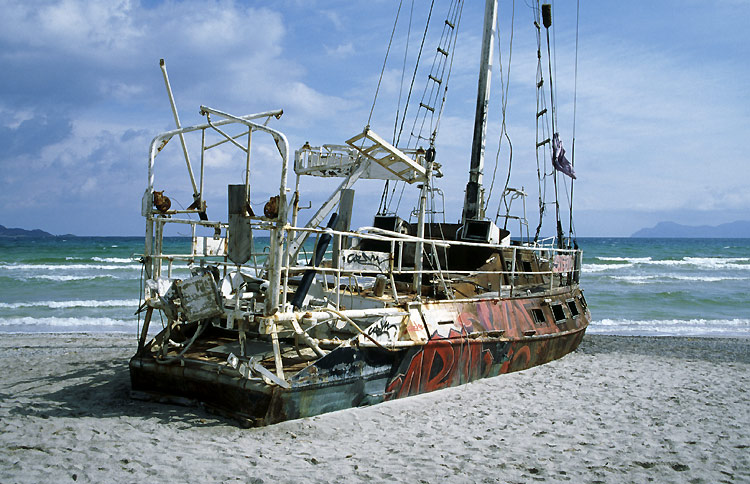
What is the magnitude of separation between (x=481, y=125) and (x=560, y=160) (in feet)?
14.8

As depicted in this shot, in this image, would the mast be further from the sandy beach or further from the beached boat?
the sandy beach

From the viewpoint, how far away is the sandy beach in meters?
5.90

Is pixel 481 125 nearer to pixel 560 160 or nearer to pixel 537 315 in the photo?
pixel 560 160

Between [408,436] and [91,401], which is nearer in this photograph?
[408,436]

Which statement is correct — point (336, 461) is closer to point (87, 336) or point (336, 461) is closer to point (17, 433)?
point (17, 433)

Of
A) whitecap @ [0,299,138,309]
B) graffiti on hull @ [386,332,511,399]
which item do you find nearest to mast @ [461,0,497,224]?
graffiti on hull @ [386,332,511,399]

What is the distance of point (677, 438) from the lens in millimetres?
7637

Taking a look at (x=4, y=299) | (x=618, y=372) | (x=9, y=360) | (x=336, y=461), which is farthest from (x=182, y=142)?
(x=4, y=299)

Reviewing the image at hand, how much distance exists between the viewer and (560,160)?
55.3 ft

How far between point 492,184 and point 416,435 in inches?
343

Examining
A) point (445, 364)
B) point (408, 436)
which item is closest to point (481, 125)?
point (445, 364)

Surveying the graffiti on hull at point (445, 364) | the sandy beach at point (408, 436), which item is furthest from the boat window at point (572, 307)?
the graffiti on hull at point (445, 364)

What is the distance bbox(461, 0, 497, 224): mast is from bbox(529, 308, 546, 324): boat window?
2.82 m

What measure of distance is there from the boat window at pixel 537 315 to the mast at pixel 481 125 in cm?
282
